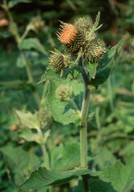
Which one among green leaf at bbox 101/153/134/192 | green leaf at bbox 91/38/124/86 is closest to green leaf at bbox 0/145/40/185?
green leaf at bbox 101/153/134/192

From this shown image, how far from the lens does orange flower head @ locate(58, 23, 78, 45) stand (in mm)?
1507

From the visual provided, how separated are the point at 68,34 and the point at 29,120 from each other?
1.05m

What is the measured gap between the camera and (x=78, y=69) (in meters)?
1.59

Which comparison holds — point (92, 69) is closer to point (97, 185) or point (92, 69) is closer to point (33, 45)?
point (97, 185)

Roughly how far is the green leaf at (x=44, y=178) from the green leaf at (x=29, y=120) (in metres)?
0.94

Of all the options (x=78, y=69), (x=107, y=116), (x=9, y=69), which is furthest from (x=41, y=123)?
(x=9, y=69)

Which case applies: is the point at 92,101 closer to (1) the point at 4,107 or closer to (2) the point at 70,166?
(1) the point at 4,107

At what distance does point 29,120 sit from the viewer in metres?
2.49

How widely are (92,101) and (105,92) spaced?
71 cm

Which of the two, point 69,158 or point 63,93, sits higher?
point 63,93

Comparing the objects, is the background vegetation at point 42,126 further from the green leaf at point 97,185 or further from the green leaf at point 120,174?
the green leaf at point 120,174

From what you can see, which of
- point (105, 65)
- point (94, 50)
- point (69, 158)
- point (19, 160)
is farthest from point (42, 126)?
point (94, 50)

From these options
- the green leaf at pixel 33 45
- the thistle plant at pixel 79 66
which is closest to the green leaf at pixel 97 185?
the thistle plant at pixel 79 66

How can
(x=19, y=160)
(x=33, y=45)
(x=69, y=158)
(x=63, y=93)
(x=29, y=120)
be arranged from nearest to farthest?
(x=63, y=93), (x=69, y=158), (x=29, y=120), (x=19, y=160), (x=33, y=45)
